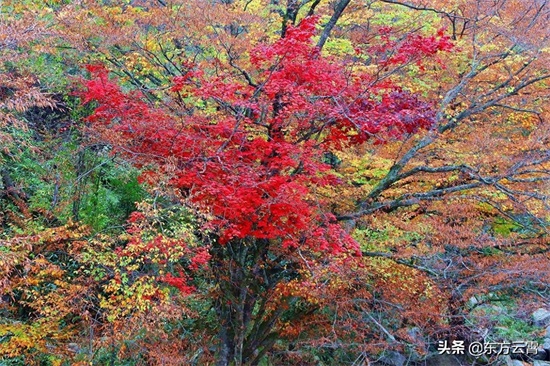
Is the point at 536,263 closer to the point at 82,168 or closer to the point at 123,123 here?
the point at 123,123

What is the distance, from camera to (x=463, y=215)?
32.4ft

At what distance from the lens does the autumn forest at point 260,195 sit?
7.61 metres

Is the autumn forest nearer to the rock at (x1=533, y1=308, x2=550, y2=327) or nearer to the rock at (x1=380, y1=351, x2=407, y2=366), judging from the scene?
the rock at (x1=380, y1=351, x2=407, y2=366)

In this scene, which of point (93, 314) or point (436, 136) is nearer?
point (93, 314)

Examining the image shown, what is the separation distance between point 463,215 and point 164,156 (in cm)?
629

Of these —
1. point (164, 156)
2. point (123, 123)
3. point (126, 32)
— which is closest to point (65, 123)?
point (126, 32)

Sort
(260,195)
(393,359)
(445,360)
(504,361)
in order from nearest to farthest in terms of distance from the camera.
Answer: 1. (260,195)
2. (504,361)
3. (393,359)
4. (445,360)

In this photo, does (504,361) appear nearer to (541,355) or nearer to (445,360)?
(445,360)

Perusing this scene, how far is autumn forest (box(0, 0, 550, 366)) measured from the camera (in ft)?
25.0

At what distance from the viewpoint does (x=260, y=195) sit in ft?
24.2

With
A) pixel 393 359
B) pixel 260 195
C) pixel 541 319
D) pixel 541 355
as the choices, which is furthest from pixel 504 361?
pixel 260 195

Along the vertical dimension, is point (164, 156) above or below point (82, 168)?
above

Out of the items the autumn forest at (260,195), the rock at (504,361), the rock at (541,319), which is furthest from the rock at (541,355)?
the rock at (504,361)

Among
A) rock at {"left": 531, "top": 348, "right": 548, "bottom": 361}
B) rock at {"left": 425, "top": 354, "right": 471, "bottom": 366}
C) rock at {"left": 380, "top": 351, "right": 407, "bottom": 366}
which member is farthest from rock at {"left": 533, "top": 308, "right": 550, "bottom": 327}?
rock at {"left": 380, "top": 351, "right": 407, "bottom": 366}
